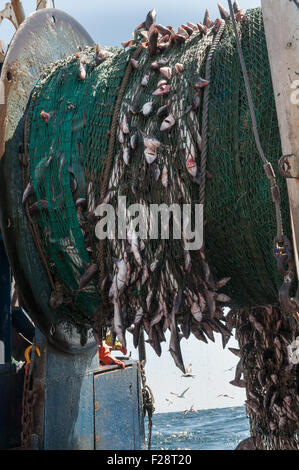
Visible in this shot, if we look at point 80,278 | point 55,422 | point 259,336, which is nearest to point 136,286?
point 80,278

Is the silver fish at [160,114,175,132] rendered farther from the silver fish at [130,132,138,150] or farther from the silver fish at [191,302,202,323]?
the silver fish at [191,302,202,323]

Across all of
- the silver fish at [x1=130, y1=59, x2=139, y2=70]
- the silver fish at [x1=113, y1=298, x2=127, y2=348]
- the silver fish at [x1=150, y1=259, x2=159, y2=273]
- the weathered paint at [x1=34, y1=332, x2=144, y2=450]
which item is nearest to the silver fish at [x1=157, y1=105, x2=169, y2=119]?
the silver fish at [x1=130, y1=59, x2=139, y2=70]

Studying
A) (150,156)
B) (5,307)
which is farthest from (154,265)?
(5,307)

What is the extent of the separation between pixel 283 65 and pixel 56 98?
1.78 meters

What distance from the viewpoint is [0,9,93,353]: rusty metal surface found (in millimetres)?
3785

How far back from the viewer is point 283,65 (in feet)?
8.70

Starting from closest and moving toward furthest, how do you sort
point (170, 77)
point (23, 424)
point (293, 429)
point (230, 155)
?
point (230, 155), point (170, 77), point (293, 429), point (23, 424)

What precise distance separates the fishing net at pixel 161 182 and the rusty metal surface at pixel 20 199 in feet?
0.29

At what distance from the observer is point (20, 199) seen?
382 centimetres

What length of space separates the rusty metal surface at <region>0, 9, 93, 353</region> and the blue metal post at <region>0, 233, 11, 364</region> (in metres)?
0.54

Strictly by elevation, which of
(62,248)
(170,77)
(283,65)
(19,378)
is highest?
(170,77)
